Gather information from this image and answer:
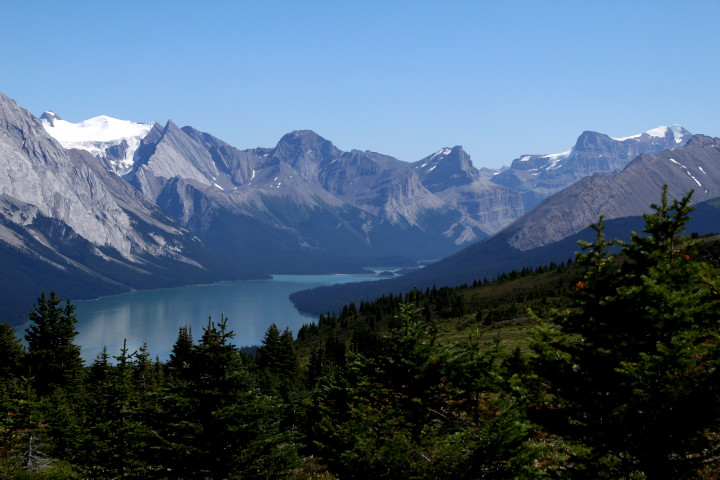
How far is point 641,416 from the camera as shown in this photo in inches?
619

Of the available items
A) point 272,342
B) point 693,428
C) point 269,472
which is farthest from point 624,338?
point 272,342

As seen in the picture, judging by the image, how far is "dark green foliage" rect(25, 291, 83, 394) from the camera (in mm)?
59531

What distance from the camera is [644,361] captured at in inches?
602

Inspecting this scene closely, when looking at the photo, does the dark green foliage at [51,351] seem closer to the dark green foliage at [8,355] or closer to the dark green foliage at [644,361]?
the dark green foliage at [8,355]

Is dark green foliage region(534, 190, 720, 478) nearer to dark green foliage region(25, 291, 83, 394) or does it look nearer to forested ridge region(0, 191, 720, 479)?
forested ridge region(0, 191, 720, 479)

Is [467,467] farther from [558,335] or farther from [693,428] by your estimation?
[693,428]

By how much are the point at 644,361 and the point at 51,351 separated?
2390 inches

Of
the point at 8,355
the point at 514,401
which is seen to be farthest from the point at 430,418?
the point at 8,355

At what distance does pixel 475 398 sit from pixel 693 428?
23.9ft

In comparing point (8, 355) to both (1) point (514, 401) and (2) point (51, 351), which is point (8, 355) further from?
(1) point (514, 401)

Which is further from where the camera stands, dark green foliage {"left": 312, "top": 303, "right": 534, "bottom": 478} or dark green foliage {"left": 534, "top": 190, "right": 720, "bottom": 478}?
dark green foliage {"left": 312, "top": 303, "right": 534, "bottom": 478}

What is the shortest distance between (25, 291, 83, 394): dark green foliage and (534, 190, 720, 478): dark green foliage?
184 feet

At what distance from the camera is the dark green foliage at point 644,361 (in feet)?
49.2

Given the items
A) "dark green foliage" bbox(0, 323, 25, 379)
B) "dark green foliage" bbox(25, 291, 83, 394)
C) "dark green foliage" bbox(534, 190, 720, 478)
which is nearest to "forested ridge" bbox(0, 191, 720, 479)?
"dark green foliage" bbox(534, 190, 720, 478)
